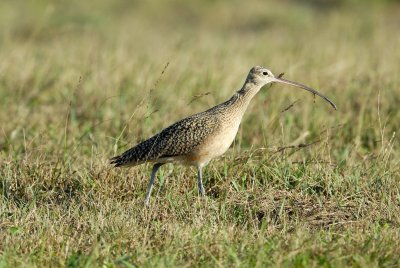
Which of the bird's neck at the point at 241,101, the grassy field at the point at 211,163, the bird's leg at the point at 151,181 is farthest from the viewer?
the bird's neck at the point at 241,101

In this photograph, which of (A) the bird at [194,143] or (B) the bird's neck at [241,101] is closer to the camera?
(A) the bird at [194,143]

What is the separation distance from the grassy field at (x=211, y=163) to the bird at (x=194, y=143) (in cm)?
24

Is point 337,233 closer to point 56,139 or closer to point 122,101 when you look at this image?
point 56,139

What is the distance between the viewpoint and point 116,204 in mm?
5492

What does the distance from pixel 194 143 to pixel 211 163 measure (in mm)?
643

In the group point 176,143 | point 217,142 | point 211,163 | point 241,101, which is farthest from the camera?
point 211,163

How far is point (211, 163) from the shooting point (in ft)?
20.8

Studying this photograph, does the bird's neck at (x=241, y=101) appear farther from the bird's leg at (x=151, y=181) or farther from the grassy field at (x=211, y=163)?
the bird's leg at (x=151, y=181)

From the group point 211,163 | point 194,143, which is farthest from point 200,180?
point 211,163

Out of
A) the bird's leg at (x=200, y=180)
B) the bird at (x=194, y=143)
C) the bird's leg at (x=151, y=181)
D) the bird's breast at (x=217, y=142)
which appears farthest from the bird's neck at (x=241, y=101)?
the bird's leg at (x=151, y=181)

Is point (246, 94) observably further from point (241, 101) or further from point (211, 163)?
point (211, 163)

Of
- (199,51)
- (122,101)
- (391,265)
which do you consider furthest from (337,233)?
(199,51)

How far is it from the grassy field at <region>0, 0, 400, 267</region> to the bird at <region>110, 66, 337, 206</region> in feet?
0.78

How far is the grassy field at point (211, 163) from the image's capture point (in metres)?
4.74
